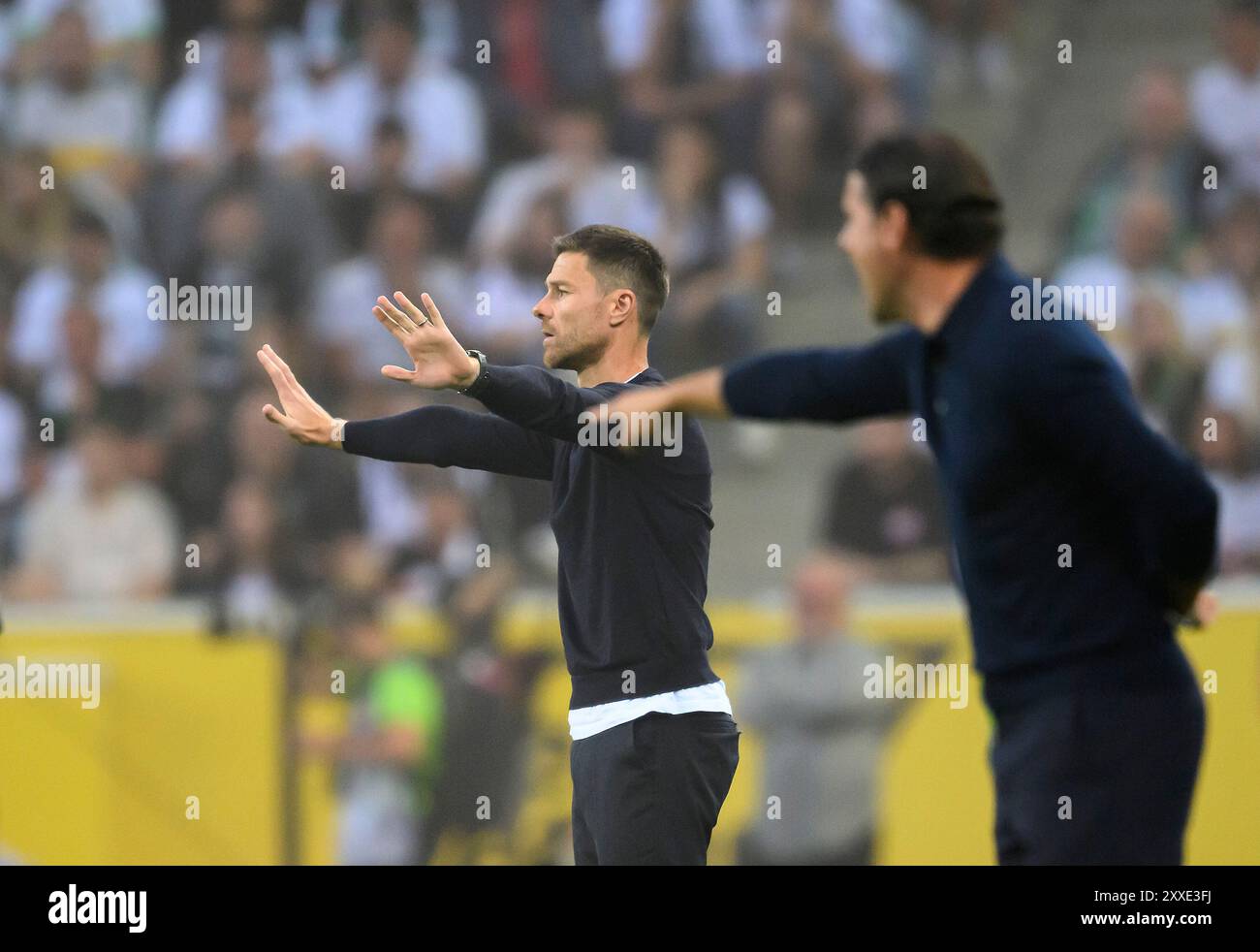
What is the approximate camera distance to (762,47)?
1077 centimetres

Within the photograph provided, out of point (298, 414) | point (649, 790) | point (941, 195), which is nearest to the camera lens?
point (941, 195)

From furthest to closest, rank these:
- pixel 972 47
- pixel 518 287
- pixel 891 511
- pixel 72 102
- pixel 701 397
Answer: pixel 972 47 → pixel 72 102 → pixel 518 287 → pixel 891 511 → pixel 701 397

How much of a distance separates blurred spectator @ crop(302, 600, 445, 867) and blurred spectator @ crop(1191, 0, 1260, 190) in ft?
17.5

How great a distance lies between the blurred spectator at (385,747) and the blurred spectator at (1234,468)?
4.06 m

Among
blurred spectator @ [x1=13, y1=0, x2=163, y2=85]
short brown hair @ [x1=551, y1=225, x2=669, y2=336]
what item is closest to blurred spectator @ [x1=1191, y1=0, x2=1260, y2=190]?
short brown hair @ [x1=551, y1=225, x2=669, y2=336]

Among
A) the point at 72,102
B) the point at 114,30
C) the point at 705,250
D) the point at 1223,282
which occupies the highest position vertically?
the point at 114,30

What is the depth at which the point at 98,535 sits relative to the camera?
31.8ft

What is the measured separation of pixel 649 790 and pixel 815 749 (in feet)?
12.8

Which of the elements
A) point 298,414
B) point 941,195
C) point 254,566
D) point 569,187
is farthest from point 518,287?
point 941,195

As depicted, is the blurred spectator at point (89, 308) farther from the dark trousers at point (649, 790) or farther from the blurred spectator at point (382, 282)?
the dark trousers at point (649, 790)

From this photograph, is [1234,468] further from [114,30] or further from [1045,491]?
[114,30]

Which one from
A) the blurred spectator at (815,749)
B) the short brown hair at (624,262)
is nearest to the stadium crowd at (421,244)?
the blurred spectator at (815,749)

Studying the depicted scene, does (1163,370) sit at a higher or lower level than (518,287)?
lower

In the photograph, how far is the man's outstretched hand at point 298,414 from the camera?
4.75 meters
